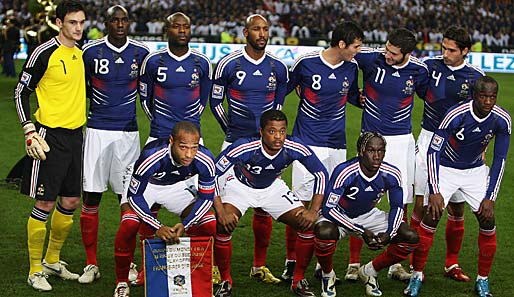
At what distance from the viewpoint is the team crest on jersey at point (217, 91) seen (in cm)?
826

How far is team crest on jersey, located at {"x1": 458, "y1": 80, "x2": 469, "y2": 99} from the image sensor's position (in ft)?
26.8

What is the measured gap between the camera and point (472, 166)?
7863 millimetres

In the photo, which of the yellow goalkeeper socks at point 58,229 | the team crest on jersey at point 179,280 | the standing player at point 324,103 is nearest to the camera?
the team crest on jersey at point 179,280

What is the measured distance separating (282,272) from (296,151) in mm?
1357

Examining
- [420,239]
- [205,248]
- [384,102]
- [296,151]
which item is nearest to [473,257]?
[420,239]

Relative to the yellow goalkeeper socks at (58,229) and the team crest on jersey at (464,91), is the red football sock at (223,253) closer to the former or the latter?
the yellow goalkeeper socks at (58,229)

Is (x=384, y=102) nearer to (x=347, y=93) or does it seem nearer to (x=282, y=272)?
(x=347, y=93)

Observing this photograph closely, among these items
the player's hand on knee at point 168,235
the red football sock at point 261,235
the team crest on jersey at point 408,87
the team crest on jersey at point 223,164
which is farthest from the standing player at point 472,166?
the player's hand on knee at point 168,235

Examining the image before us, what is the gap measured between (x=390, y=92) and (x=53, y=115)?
10.0 feet

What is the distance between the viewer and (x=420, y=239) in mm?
7848

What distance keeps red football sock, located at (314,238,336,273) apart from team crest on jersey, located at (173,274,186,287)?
1207 millimetres

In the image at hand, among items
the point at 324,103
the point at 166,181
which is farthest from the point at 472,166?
the point at 166,181

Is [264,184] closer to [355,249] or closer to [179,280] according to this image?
[355,249]

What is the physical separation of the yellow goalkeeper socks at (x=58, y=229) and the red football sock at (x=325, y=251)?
7.26 ft
